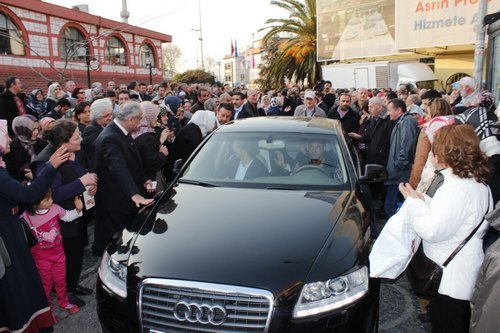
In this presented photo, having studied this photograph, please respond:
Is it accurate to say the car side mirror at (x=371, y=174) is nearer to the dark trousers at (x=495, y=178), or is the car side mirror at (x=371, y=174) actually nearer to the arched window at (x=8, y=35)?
the dark trousers at (x=495, y=178)

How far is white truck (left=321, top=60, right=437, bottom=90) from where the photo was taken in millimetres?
20125

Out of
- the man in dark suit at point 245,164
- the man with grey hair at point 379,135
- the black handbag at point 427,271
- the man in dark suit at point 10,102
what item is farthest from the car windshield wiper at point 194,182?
the man in dark suit at point 10,102

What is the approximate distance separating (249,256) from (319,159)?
1537mm

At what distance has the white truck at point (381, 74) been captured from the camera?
20.1 m

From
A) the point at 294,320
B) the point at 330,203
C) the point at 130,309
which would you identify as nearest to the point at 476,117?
the point at 330,203

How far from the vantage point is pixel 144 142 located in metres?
4.52

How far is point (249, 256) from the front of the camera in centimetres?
247

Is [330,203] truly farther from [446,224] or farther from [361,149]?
[361,149]

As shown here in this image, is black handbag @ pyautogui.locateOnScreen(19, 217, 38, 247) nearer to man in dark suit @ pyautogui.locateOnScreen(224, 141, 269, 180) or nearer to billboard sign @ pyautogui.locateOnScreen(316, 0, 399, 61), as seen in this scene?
man in dark suit @ pyautogui.locateOnScreen(224, 141, 269, 180)

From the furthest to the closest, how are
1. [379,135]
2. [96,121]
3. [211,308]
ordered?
[379,135] < [96,121] < [211,308]

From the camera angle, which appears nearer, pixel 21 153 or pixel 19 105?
pixel 21 153

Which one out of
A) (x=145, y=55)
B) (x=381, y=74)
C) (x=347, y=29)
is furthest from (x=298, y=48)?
(x=145, y=55)

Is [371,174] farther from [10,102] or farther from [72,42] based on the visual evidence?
[72,42]

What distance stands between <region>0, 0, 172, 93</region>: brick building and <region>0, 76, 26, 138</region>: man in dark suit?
976 cm
